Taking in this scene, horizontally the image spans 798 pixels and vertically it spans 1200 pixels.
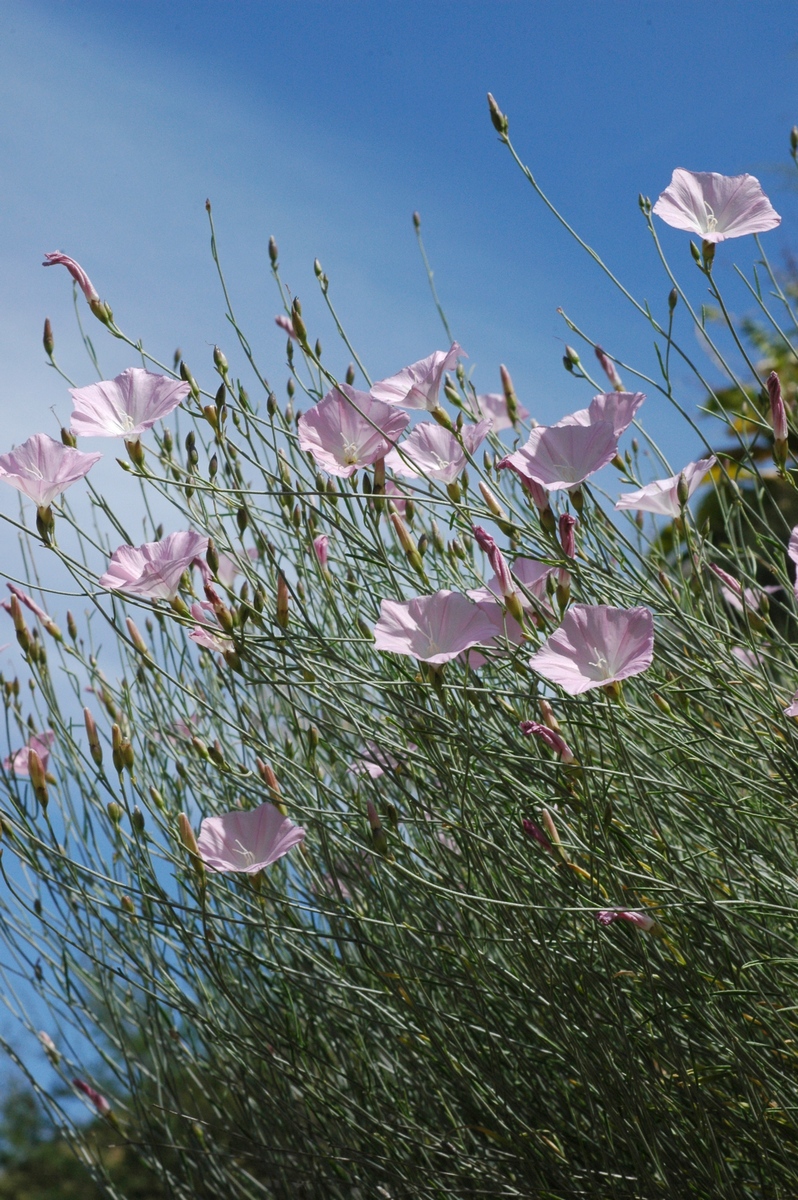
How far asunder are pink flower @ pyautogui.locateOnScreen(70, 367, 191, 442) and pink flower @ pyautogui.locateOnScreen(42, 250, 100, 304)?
0.17 m

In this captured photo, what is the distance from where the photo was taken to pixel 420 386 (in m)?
1.39

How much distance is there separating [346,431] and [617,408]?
346 millimetres

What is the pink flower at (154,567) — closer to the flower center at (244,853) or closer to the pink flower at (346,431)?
the pink flower at (346,431)

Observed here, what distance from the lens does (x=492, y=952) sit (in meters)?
1.69

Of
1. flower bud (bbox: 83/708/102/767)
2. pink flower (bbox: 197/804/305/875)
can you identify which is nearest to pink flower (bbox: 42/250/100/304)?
flower bud (bbox: 83/708/102/767)

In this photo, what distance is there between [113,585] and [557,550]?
1.75 ft

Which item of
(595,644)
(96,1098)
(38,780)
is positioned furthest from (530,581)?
(96,1098)

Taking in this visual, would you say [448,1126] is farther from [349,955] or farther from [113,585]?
[113,585]

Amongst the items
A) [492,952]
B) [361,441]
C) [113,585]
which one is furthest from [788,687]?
[113,585]

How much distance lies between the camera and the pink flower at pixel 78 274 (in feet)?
4.83

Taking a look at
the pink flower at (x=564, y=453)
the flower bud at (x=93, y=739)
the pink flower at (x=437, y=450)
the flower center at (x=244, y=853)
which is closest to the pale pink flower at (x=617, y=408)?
the pink flower at (x=564, y=453)

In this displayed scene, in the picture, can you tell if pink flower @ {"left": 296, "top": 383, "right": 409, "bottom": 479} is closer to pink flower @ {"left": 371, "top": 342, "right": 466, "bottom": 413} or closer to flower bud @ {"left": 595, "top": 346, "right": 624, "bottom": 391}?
pink flower @ {"left": 371, "top": 342, "right": 466, "bottom": 413}

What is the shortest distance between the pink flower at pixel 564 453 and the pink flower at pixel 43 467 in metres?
0.54

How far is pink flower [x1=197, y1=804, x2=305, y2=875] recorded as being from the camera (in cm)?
133
